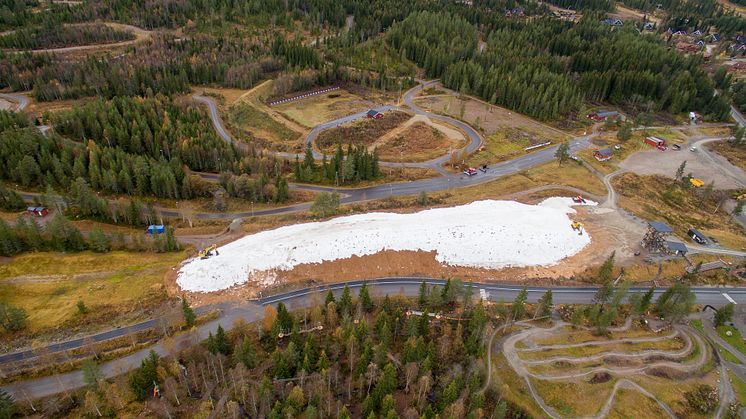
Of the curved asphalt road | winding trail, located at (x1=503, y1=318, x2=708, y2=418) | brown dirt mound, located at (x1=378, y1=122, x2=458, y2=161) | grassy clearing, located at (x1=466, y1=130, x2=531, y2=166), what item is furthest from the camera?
brown dirt mound, located at (x1=378, y1=122, x2=458, y2=161)

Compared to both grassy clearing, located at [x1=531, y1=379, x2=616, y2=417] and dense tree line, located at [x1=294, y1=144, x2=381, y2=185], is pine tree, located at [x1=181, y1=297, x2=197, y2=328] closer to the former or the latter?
dense tree line, located at [x1=294, y1=144, x2=381, y2=185]

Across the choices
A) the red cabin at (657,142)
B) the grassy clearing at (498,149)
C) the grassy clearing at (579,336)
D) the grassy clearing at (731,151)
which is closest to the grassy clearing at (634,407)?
the grassy clearing at (579,336)

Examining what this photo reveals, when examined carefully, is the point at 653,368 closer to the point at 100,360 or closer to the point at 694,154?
the point at 100,360

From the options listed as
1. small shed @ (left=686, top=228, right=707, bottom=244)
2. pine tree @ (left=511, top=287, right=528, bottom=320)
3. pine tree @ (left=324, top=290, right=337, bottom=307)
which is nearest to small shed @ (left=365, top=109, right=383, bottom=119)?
pine tree @ (left=324, top=290, right=337, bottom=307)

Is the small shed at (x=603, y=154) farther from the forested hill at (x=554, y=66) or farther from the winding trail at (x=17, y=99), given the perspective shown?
the winding trail at (x=17, y=99)

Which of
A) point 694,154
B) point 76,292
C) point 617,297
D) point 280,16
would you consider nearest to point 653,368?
point 617,297
